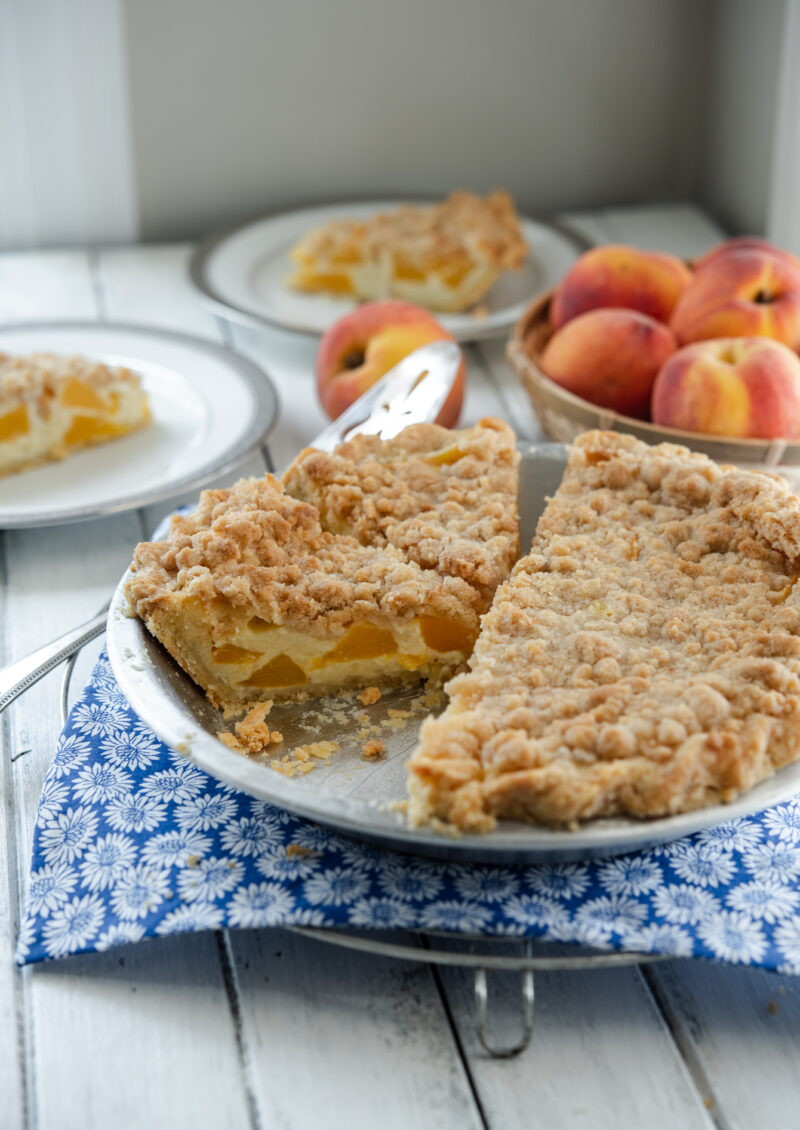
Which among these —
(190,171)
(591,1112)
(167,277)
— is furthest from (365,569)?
(190,171)

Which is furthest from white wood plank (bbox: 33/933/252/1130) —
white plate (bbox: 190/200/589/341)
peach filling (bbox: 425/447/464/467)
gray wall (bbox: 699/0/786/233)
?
gray wall (bbox: 699/0/786/233)

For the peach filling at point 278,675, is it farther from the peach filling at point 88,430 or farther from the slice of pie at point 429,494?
the peach filling at point 88,430

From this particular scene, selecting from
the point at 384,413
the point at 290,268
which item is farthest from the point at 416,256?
the point at 384,413

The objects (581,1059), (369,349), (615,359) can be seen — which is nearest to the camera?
(581,1059)

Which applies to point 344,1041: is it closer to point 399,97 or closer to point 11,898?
point 11,898

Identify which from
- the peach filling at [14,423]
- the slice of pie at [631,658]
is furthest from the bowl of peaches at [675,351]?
the peach filling at [14,423]

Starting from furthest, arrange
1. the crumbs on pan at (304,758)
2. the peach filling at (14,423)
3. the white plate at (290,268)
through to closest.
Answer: the white plate at (290,268) < the peach filling at (14,423) < the crumbs on pan at (304,758)
